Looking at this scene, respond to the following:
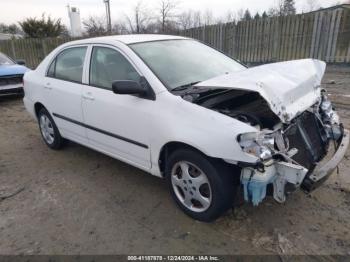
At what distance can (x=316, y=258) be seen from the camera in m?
2.49

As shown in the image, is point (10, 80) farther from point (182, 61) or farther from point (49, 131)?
point (182, 61)

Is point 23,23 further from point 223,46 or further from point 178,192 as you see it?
point 178,192

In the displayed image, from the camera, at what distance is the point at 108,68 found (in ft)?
12.0

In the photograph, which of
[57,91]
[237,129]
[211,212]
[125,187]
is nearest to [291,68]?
[237,129]

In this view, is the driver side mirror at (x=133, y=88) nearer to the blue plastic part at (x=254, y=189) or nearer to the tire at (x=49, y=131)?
the blue plastic part at (x=254, y=189)

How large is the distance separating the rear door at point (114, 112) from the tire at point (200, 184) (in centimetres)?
39

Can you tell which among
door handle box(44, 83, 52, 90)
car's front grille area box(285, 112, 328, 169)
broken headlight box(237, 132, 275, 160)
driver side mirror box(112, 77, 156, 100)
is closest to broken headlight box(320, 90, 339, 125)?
car's front grille area box(285, 112, 328, 169)

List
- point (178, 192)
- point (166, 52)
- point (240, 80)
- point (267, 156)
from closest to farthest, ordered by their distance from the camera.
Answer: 1. point (267, 156)
2. point (240, 80)
3. point (178, 192)
4. point (166, 52)

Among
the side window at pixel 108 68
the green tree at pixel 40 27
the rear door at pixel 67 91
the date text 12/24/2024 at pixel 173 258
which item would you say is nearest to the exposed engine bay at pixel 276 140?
the date text 12/24/2024 at pixel 173 258

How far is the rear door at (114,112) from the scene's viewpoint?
10.5ft

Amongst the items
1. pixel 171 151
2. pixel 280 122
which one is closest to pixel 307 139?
pixel 280 122

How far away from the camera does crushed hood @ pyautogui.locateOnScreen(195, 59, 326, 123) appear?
8.39 ft

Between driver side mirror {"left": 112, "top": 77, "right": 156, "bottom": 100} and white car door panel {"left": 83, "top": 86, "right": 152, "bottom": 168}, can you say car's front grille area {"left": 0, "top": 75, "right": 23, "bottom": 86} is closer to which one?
white car door panel {"left": 83, "top": 86, "right": 152, "bottom": 168}

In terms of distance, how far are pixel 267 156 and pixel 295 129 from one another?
59cm
